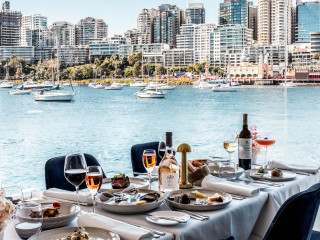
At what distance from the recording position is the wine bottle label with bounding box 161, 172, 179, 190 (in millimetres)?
1618

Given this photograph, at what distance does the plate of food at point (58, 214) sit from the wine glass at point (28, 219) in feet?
0.52

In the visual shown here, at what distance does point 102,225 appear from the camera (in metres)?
1.20

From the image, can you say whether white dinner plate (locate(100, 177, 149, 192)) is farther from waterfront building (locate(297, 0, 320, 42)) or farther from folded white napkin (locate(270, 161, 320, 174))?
waterfront building (locate(297, 0, 320, 42))

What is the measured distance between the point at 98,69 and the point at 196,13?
2.01 meters

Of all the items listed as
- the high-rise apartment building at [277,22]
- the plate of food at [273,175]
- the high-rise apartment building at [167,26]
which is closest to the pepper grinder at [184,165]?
the plate of food at [273,175]

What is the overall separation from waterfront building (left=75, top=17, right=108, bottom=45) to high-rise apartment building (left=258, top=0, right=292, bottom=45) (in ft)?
8.11

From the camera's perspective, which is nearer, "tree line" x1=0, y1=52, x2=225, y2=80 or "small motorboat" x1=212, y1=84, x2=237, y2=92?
"tree line" x1=0, y1=52, x2=225, y2=80

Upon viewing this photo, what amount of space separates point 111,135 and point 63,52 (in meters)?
9.44

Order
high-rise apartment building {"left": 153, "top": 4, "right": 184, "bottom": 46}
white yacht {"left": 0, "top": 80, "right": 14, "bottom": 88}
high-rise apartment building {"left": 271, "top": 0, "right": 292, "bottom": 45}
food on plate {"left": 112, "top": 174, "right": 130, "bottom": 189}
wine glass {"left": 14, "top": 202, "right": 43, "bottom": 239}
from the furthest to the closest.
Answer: high-rise apartment building {"left": 153, "top": 4, "right": 184, "bottom": 46}, high-rise apartment building {"left": 271, "top": 0, "right": 292, "bottom": 45}, white yacht {"left": 0, "top": 80, "right": 14, "bottom": 88}, food on plate {"left": 112, "top": 174, "right": 130, "bottom": 189}, wine glass {"left": 14, "top": 202, "right": 43, "bottom": 239}

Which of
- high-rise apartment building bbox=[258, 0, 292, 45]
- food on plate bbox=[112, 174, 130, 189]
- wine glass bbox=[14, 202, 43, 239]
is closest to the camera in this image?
wine glass bbox=[14, 202, 43, 239]

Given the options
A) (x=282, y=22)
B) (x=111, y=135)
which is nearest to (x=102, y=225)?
(x=282, y=22)

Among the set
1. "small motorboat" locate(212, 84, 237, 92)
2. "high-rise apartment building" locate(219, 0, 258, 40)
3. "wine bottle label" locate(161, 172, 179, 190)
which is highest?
"high-rise apartment building" locate(219, 0, 258, 40)

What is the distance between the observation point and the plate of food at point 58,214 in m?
1.26

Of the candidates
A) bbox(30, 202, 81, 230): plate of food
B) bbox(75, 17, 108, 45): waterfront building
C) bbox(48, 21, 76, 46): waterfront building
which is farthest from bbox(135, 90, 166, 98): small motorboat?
bbox(30, 202, 81, 230): plate of food
